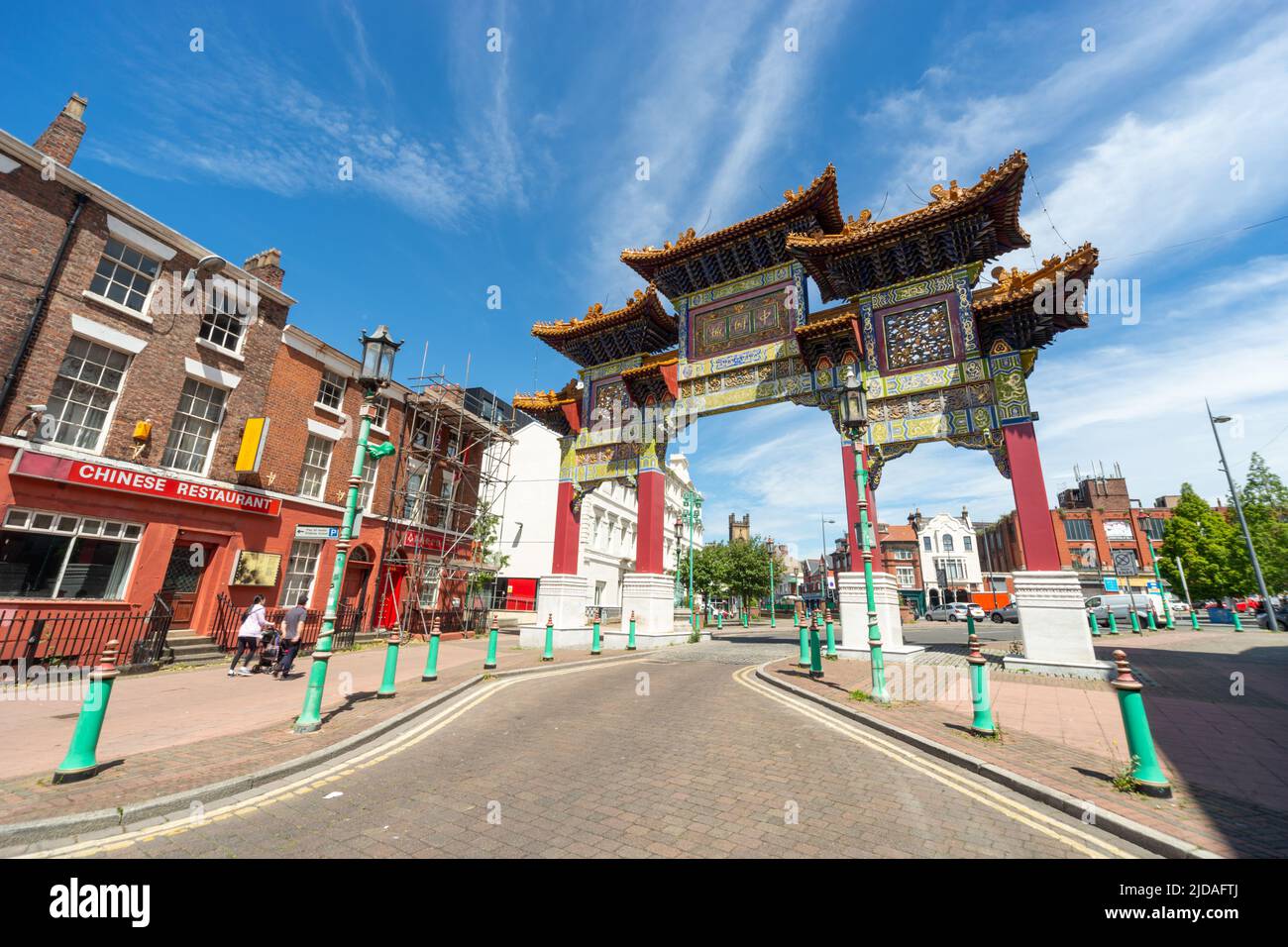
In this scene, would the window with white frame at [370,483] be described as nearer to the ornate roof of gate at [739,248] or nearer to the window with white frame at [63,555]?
the window with white frame at [63,555]

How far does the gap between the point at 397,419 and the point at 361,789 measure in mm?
18636

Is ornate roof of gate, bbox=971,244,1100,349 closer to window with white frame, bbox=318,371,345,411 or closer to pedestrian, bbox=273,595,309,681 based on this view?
pedestrian, bbox=273,595,309,681

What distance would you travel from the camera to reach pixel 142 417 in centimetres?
1309

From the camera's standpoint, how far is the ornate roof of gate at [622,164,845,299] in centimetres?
1684

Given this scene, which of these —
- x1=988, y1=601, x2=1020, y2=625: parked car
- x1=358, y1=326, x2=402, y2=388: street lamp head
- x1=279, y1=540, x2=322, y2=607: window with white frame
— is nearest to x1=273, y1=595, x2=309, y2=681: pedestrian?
x1=279, y1=540, x2=322, y2=607: window with white frame

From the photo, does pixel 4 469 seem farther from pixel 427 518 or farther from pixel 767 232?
pixel 767 232

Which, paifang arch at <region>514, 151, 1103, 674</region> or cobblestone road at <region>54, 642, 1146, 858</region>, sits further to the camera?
paifang arch at <region>514, 151, 1103, 674</region>

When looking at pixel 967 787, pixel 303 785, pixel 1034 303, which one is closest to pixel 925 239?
pixel 1034 303

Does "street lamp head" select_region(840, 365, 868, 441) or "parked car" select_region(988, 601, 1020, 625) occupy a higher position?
"street lamp head" select_region(840, 365, 868, 441)

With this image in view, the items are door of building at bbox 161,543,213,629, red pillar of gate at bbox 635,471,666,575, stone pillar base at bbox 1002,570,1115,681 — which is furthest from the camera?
red pillar of gate at bbox 635,471,666,575

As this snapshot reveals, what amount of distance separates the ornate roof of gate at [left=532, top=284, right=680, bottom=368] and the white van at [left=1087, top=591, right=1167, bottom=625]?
93.3 ft

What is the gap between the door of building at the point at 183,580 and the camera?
13570 mm

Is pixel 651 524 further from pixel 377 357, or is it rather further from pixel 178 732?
pixel 178 732

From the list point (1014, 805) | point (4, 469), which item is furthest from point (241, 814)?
point (4, 469)
